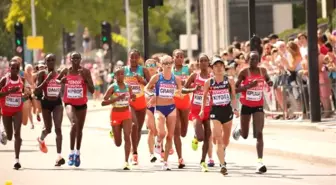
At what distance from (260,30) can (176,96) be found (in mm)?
39931

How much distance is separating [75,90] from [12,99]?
128 centimetres

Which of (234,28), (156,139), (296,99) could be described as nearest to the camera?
(156,139)

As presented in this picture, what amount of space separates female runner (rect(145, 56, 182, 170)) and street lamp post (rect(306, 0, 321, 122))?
23.8ft

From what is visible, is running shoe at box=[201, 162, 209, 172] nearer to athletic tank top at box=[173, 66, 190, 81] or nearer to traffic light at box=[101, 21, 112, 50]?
athletic tank top at box=[173, 66, 190, 81]

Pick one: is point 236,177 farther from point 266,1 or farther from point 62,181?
point 266,1

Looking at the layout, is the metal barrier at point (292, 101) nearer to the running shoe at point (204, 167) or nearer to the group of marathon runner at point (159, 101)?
the group of marathon runner at point (159, 101)

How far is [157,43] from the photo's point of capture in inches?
3211

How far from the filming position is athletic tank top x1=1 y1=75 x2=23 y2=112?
902 inches

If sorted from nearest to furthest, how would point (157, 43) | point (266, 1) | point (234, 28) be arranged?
point (266, 1) → point (234, 28) → point (157, 43)

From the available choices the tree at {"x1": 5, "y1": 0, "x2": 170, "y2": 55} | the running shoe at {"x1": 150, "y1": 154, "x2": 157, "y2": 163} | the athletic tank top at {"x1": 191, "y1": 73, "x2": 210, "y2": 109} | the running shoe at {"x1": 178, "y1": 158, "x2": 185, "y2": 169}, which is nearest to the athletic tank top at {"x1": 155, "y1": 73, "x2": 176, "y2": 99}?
the athletic tank top at {"x1": 191, "y1": 73, "x2": 210, "y2": 109}

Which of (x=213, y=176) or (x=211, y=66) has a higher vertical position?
(x=211, y=66)

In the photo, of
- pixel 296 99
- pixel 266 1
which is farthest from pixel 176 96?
pixel 266 1

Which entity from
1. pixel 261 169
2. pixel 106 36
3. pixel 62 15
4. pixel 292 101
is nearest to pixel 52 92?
pixel 261 169

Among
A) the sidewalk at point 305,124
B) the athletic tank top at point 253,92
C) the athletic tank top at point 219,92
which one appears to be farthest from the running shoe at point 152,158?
the sidewalk at point 305,124
